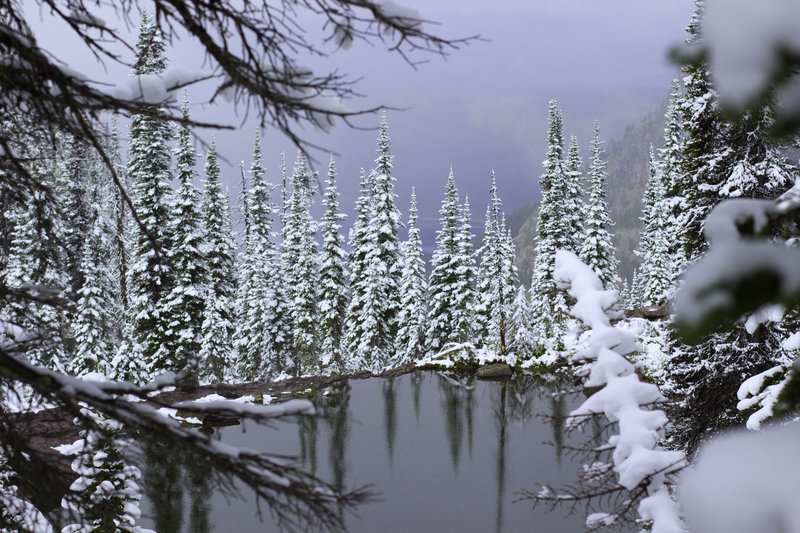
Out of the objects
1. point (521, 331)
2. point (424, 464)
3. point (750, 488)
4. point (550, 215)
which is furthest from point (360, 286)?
point (750, 488)

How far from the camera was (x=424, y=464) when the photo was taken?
15609mm

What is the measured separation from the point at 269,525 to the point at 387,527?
9.77 feet

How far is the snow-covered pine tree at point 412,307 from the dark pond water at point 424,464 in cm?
974

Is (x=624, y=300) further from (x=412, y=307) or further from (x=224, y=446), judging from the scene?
(x=412, y=307)

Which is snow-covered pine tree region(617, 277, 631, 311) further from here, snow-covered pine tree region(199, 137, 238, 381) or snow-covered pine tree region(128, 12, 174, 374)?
snow-covered pine tree region(128, 12, 174, 374)

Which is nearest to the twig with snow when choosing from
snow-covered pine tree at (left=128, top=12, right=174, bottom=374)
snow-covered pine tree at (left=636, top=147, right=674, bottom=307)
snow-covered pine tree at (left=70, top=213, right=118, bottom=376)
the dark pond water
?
the dark pond water

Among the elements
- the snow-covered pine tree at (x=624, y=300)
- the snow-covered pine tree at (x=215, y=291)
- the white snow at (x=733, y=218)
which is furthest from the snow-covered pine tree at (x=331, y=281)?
the white snow at (x=733, y=218)

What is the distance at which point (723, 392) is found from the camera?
1110cm

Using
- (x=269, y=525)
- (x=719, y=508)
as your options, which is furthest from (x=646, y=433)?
(x=269, y=525)

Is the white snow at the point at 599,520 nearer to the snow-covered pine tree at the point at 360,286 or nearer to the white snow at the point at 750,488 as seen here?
the white snow at the point at 750,488

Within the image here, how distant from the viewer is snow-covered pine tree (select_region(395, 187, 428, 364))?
32.8m

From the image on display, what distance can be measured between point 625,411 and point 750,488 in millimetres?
2914

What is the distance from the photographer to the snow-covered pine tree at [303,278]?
3231 cm

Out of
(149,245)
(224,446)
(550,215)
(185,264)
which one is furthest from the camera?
(550,215)
